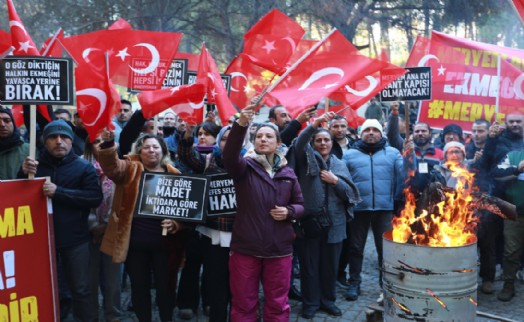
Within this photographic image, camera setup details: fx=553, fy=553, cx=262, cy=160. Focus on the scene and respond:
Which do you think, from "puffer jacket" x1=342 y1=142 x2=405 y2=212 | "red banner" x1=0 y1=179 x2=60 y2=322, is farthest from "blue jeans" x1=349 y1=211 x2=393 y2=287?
"red banner" x1=0 y1=179 x2=60 y2=322

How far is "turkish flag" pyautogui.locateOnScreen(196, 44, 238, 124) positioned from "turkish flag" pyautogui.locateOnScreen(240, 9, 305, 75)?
820 millimetres

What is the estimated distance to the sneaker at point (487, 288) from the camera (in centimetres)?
657

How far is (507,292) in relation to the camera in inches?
250

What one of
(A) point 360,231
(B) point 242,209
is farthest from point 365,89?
(B) point 242,209

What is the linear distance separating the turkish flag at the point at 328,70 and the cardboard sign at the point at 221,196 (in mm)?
925

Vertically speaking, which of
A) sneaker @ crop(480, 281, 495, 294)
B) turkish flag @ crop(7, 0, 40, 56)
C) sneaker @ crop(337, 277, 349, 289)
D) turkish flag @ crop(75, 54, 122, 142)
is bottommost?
sneaker @ crop(337, 277, 349, 289)

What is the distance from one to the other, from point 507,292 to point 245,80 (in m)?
4.80

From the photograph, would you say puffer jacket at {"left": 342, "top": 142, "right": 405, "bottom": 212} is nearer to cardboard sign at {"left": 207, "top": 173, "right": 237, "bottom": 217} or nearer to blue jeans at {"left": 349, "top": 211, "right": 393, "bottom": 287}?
blue jeans at {"left": 349, "top": 211, "right": 393, "bottom": 287}

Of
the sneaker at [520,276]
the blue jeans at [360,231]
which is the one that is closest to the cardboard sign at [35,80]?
the blue jeans at [360,231]

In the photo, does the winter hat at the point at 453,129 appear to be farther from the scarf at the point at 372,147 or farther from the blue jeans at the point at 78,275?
the blue jeans at the point at 78,275

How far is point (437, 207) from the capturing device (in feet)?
15.5

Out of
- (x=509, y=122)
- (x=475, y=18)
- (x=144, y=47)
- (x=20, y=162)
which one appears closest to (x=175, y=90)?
(x=20, y=162)

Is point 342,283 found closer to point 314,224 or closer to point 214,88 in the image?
point 314,224

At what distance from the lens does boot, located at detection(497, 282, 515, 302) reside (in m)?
6.32
